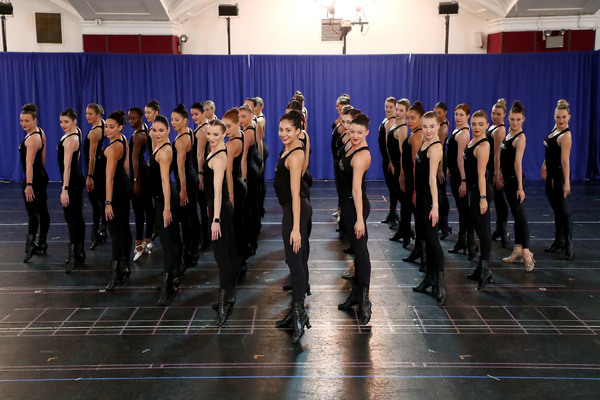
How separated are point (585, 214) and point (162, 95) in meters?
8.23

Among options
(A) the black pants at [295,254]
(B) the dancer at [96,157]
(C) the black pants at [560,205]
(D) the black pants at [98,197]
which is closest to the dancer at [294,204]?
(A) the black pants at [295,254]

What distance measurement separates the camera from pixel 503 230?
710cm

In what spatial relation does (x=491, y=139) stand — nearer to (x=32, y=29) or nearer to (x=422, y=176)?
(x=422, y=176)

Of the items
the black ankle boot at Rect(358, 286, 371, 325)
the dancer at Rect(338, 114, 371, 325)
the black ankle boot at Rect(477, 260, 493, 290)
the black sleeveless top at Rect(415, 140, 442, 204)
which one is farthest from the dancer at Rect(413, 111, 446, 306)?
the black ankle boot at Rect(358, 286, 371, 325)

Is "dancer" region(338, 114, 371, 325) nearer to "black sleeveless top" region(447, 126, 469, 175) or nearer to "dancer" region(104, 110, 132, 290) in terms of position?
"black sleeveless top" region(447, 126, 469, 175)

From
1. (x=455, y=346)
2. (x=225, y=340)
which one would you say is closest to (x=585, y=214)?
(x=455, y=346)

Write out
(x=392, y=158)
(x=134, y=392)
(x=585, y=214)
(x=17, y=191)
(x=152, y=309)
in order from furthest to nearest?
(x=17, y=191) → (x=585, y=214) → (x=392, y=158) → (x=152, y=309) → (x=134, y=392)

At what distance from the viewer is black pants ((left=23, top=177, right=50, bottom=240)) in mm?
6457

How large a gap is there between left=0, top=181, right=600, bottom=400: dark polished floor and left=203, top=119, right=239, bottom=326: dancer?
0.19 meters

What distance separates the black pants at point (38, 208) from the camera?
6.46 m

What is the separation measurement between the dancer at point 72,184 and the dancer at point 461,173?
385 cm

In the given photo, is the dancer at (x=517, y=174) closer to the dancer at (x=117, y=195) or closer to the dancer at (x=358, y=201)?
the dancer at (x=358, y=201)

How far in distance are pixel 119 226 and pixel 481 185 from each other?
3.28 meters

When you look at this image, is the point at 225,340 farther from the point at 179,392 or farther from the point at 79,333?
the point at 79,333
